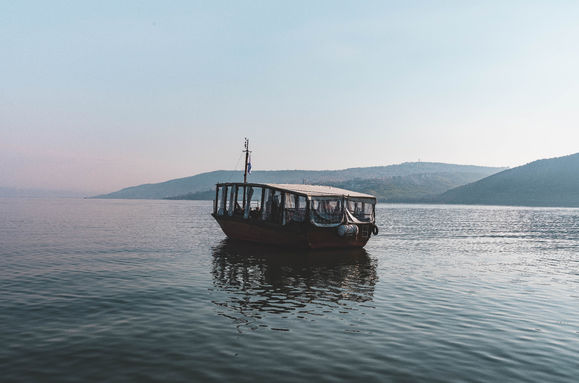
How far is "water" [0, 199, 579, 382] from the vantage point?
367 inches

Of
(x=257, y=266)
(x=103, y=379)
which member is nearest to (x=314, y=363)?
(x=103, y=379)

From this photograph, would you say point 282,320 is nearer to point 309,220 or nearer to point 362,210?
point 309,220

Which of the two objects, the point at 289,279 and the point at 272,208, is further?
the point at 272,208

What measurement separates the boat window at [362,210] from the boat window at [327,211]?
117 inches

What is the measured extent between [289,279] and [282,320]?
743cm

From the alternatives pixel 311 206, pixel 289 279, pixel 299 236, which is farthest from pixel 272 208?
pixel 289 279

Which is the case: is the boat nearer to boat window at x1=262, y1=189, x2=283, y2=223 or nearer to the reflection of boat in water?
boat window at x1=262, y1=189, x2=283, y2=223

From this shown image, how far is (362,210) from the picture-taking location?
1329 inches

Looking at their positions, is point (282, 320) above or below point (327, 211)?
below

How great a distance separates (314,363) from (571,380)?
572 cm

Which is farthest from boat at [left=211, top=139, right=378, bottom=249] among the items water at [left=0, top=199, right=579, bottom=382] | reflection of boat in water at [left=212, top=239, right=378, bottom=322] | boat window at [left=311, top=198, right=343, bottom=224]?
water at [left=0, top=199, right=579, bottom=382]

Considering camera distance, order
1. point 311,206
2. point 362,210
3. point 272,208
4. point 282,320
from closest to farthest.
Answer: point 282,320 → point 311,206 → point 272,208 → point 362,210

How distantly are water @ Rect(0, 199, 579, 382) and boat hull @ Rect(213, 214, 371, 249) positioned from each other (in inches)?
114

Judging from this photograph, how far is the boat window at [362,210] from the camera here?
1313 inches
